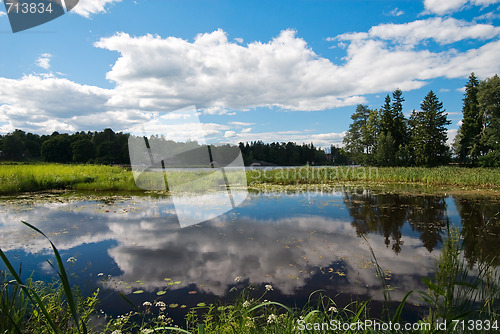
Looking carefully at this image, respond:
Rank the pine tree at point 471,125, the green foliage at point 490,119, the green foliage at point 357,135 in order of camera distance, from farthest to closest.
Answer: the green foliage at point 357,135 → the pine tree at point 471,125 → the green foliage at point 490,119

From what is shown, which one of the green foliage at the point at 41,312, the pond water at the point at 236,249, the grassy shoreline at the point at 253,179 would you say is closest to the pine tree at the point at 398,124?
the grassy shoreline at the point at 253,179

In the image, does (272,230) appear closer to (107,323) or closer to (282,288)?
(282,288)

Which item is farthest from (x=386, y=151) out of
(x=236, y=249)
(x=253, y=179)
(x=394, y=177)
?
(x=236, y=249)

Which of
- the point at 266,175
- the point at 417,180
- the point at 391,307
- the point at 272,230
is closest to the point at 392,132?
the point at 417,180

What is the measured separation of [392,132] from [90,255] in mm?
43753

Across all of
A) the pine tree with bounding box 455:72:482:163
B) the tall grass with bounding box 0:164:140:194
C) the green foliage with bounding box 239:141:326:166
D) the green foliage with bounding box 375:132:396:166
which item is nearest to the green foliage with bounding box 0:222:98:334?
the tall grass with bounding box 0:164:140:194

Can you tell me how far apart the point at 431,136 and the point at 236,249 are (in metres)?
39.8

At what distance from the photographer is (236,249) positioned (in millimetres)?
5605

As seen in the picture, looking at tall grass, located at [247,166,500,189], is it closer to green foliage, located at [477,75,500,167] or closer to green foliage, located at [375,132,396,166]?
green foliage, located at [477,75,500,167]

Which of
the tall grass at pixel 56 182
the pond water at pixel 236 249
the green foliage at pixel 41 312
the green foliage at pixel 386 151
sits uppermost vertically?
the green foliage at pixel 386 151

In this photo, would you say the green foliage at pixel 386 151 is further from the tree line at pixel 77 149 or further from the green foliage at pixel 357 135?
the tree line at pixel 77 149

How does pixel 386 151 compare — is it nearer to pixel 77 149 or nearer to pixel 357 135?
pixel 357 135

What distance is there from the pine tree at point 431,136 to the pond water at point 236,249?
96.1ft

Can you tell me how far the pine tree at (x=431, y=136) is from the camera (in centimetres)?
3491
